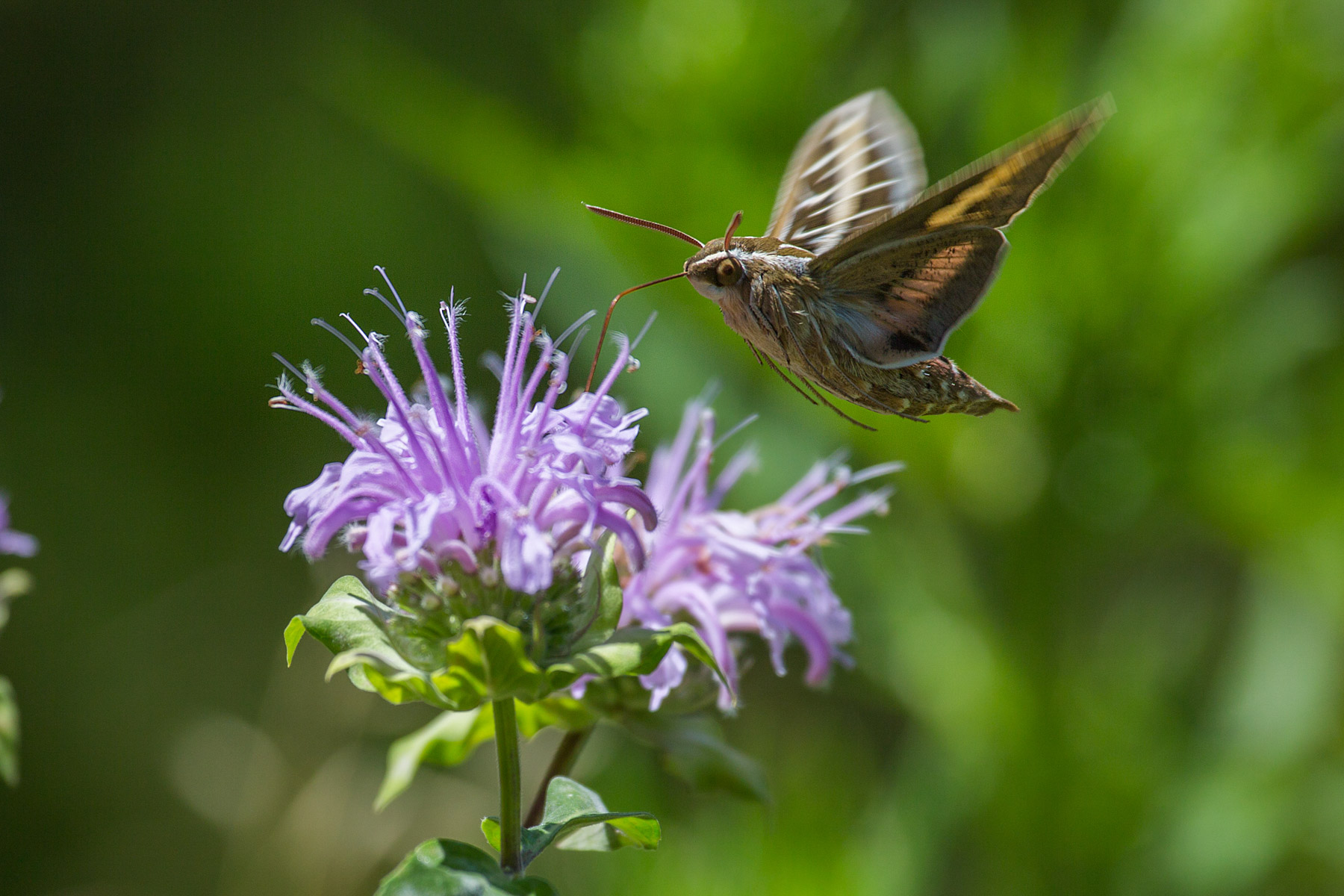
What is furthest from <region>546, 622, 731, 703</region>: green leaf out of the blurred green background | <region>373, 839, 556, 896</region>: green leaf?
the blurred green background

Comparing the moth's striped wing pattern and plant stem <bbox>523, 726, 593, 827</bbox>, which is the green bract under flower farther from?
the moth's striped wing pattern

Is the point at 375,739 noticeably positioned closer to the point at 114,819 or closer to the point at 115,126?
the point at 114,819

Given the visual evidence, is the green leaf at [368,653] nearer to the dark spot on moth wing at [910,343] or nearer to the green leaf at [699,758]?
the green leaf at [699,758]

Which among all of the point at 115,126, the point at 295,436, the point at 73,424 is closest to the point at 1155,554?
the point at 295,436

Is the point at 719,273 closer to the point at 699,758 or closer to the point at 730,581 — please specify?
the point at 730,581

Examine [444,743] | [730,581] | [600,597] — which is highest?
[730,581]

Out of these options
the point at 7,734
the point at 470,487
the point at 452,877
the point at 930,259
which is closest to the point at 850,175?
the point at 930,259
